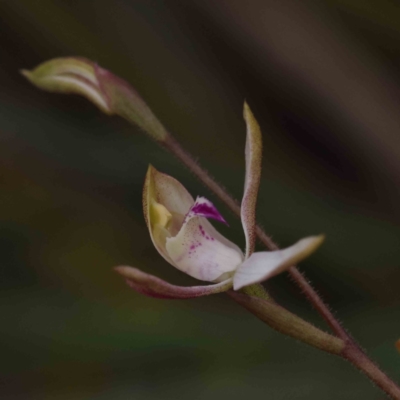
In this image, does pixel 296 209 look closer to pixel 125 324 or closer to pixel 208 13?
pixel 125 324

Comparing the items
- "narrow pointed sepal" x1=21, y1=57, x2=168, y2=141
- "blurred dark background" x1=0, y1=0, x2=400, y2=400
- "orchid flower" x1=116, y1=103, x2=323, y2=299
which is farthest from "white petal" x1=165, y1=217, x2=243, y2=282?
"blurred dark background" x1=0, y1=0, x2=400, y2=400

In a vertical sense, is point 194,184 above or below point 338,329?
above

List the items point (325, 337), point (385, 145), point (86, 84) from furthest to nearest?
1. point (385, 145)
2. point (86, 84)
3. point (325, 337)

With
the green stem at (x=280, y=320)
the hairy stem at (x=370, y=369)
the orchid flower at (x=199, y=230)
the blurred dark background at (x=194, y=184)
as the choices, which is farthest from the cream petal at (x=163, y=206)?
the blurred dark background at (x=194, y=184)

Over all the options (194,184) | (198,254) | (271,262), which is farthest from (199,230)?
(194,184)

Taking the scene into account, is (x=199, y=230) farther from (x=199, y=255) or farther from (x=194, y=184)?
(x=194, y=184)

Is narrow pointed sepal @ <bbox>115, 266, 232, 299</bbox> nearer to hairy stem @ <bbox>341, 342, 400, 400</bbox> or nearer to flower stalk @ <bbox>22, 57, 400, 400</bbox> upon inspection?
flower stalk @ <bbox>22, 57, 400, 400</bbox>

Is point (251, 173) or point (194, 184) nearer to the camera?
point (251, 173)

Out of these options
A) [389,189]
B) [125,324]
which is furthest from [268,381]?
[389,189]
